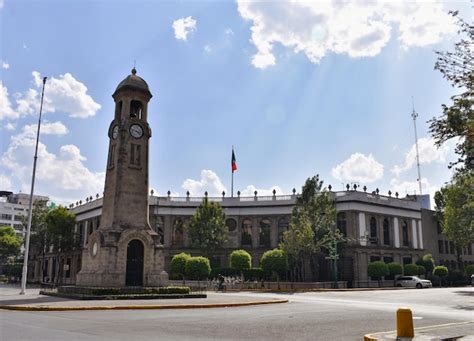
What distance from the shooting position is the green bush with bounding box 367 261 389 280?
5453cm

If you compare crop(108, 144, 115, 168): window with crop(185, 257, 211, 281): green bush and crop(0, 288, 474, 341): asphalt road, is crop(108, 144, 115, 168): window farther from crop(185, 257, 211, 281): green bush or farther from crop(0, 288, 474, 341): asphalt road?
crop(185, 257, 211, 281): green bush

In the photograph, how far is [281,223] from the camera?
209 ft

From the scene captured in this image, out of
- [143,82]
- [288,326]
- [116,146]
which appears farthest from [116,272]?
[288,326]

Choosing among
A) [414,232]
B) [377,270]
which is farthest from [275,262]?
[414,232]

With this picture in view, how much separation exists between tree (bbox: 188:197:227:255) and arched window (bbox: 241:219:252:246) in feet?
25.6

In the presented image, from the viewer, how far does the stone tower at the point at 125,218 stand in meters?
28.6

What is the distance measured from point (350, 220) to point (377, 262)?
257 inches

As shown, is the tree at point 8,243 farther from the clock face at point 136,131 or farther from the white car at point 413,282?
the white car at point 413,282

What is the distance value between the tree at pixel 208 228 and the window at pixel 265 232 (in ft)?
27.7

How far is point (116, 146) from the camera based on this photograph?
31.4 metres

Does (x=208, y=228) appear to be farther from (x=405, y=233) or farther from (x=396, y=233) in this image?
(x=405, y=233)

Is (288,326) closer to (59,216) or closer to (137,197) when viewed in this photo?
(137,197)

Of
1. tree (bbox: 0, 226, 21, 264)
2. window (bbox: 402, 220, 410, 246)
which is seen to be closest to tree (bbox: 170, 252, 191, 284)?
window (bbox: 402, 220, 410, 246)

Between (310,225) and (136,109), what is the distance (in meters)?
23.9
